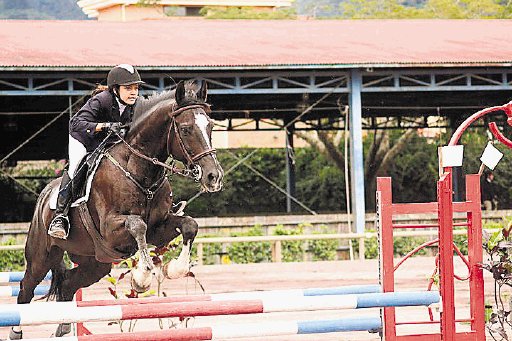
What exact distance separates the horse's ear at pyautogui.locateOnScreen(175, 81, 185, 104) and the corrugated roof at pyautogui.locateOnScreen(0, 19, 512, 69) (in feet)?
34.2

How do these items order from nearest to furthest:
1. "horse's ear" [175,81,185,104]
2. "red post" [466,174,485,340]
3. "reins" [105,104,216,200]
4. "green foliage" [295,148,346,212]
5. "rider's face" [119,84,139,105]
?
"reins" [105,104,216,200] → "horse's ear" [175,81,185,104] → "red post" [466,174,485,340] → "rider's face" [119,84,139,105] → "green foliage" [295,148,346,212]

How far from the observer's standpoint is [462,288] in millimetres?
12805

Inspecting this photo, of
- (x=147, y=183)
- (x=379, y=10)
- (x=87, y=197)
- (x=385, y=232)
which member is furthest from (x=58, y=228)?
(x=379, y=10)

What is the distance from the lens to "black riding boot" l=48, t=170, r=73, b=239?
6.44 metres

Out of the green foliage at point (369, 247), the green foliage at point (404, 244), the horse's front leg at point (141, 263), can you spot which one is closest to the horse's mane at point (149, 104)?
the horse's front leg at point (141, 263)

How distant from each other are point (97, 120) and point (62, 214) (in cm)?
62

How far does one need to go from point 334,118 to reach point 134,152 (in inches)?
754

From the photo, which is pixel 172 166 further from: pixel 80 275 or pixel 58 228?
pixel 80 275

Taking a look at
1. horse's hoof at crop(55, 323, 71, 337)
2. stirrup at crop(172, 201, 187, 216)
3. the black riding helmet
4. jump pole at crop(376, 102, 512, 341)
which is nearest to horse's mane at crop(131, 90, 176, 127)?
the black riding helmet

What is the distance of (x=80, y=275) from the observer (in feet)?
23.4

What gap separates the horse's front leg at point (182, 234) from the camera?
231 inches

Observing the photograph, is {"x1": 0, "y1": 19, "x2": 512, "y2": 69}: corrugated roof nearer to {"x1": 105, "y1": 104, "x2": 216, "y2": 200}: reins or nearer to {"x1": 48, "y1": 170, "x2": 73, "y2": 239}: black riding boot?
{"x1": 48, "y1": 170, "x2": 73, "y2": 239}: black riding boot

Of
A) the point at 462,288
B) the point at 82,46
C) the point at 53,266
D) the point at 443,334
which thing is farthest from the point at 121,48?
the point at 443,334

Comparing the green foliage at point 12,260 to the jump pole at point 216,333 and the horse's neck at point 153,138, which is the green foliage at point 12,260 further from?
the jump pole at point 216,333
